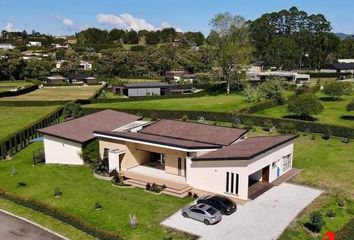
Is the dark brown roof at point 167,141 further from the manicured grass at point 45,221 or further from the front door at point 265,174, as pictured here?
the manicured grass at point 45,221

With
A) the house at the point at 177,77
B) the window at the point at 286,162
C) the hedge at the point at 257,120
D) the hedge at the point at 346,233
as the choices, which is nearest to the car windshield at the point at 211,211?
the hedge at the point at 346,233

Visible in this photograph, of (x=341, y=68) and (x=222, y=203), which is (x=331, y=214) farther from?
(x=341, y=68)

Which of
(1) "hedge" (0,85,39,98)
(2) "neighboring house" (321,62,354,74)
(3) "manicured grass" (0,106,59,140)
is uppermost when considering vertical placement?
(2) "neighboring house" (321,62,354,74)

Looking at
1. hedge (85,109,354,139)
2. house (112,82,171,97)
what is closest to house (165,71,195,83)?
house (112,82,171,97)

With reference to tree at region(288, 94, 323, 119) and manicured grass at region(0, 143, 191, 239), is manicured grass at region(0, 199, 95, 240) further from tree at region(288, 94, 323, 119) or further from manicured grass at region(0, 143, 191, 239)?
tree at region(288, 94, 323, 119)

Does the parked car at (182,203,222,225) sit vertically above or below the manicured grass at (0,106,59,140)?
below

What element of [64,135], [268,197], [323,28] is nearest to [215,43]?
[64,135]

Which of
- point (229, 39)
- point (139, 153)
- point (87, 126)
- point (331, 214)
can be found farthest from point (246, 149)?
point (229, 39)
